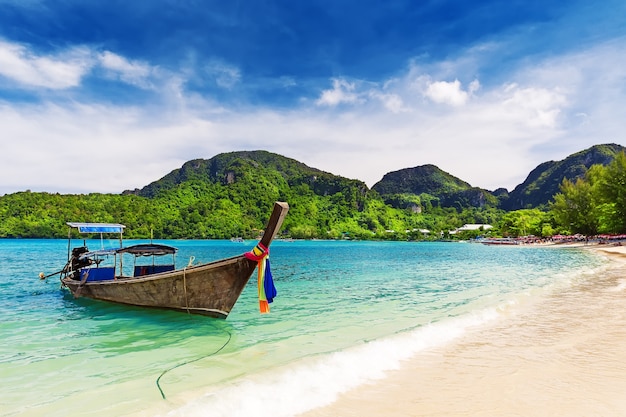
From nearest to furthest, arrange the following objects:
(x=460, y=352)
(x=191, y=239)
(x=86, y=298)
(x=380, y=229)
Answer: (x=460, y=352) → (x=86, y=298) → (x=191, y=239) → (x=380, y=229)

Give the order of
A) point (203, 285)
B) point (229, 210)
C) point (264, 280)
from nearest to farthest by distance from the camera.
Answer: point (264, 280), point (203, 285), point (229, 210)

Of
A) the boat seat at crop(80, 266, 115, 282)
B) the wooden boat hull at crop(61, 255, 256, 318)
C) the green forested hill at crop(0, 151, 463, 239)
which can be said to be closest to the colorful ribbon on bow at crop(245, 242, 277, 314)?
the wooden boat hull at crop(61, 255, 256, 318)

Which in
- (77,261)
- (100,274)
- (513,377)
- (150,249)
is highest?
(150,249)

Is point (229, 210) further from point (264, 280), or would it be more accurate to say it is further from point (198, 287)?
point (264, 280)

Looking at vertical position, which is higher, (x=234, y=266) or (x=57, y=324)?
(x=234, y=266)

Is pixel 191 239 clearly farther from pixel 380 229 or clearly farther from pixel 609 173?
pixel 609 173

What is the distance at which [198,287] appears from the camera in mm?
10898

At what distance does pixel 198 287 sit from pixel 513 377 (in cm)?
817

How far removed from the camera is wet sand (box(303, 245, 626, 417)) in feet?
15.8

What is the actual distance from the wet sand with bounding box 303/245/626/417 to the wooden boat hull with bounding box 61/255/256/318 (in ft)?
17.1

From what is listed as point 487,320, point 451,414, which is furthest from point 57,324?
point 487,320

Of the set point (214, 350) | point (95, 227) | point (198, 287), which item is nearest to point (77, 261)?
point (95, 227)

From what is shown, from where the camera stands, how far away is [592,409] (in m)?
4.61

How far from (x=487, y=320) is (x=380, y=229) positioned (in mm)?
162255
